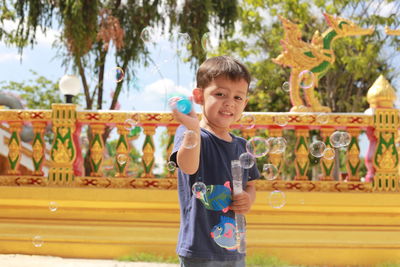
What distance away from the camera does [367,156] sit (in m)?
5.11

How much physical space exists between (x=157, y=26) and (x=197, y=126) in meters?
12.4

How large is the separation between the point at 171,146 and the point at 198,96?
2.87 metres

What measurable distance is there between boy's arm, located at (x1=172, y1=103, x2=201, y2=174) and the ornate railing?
2.97 m

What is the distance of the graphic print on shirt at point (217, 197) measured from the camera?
2.02 m

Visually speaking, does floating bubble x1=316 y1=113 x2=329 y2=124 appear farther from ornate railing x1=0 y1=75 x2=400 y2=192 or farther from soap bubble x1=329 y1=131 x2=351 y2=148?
soap bubble x1=329 y1=131 x2=351 y2=148

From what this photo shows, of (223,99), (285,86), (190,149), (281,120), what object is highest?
(285,86)

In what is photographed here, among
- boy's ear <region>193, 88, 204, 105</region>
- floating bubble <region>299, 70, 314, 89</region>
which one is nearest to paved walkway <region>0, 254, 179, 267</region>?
floating bubble <region>299, 70, 314, 89</region>

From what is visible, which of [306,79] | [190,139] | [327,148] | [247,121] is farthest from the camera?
[306,79]

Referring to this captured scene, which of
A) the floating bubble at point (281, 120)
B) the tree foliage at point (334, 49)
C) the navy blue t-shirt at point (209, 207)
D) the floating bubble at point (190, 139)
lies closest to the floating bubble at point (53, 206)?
the floating bubble at point (281, 120)

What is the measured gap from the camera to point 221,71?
2033mm

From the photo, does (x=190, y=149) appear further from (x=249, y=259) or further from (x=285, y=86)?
(x=285, y=86)

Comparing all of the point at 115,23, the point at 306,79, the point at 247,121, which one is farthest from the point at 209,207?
the point at 115,23

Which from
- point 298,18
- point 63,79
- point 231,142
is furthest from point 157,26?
point 231,142

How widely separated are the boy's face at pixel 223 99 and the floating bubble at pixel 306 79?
327cm
